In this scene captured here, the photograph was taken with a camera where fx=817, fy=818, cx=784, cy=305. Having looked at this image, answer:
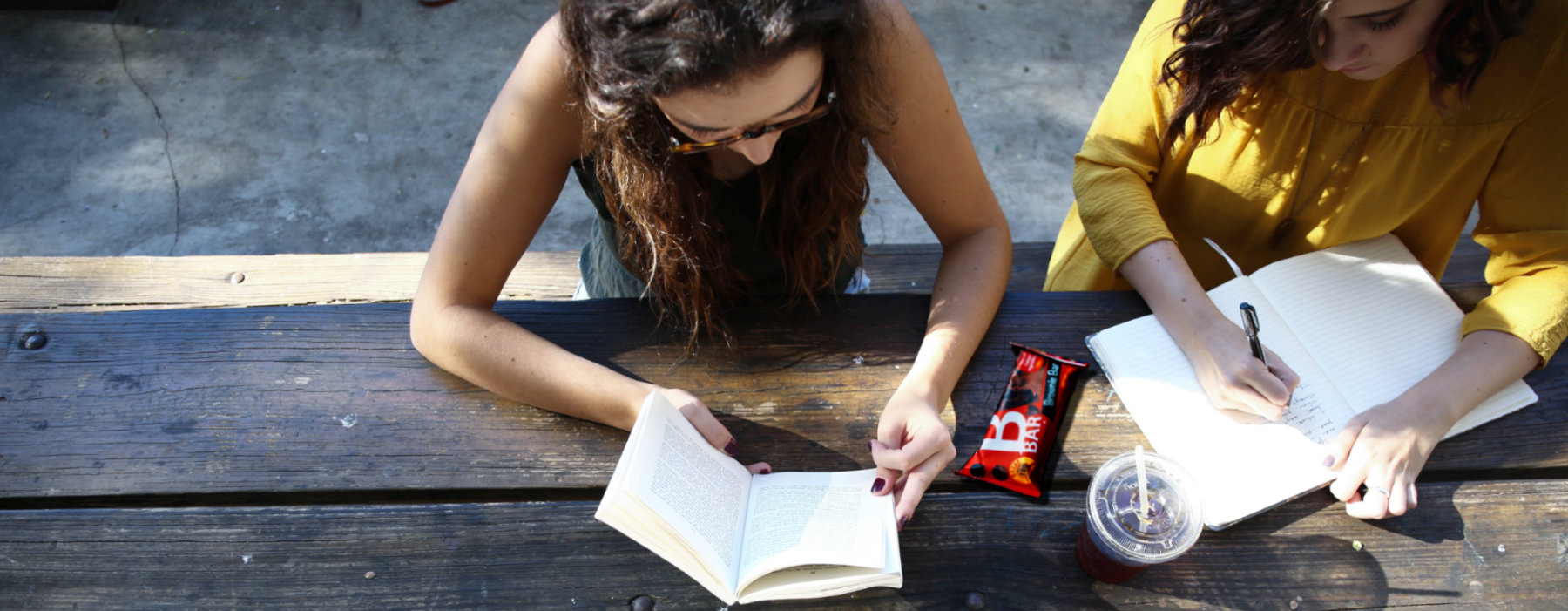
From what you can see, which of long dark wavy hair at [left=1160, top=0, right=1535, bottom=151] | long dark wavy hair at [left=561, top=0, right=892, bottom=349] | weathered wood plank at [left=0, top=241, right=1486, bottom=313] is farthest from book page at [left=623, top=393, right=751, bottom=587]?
long dark wavy hair at [left=1160, top=0, right=1535, bottom=151]

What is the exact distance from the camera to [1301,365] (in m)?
1.17

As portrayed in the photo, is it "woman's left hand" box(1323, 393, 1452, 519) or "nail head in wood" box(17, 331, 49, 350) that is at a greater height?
"woman's left hand" box(1323, 393, 1452, 519)

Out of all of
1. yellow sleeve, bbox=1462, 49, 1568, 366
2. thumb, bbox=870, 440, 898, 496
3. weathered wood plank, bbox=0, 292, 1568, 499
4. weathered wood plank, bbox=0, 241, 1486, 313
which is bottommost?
weathered wood plank, bbox=0, 241, 1486, 313

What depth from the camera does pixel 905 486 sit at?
3.38 ft

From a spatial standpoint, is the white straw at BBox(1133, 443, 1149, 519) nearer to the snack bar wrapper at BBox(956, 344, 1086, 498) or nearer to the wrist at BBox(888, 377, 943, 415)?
the snack bar wrapper at BBox(956, 344, 1086, 498)

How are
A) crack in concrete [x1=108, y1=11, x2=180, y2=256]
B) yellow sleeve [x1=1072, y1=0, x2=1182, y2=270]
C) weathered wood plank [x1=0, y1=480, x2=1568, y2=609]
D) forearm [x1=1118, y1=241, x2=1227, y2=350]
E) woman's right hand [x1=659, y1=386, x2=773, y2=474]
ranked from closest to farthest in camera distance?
weathered wood plank [x1=0, y1=480, x2=1568, y2=609], woman's right hand [x1=659, y1=386, x2=773, y2=474], forearm [x1=1118, y1=241, x2=1227, y2=350], yellow sleeve [x1=1072, y1=0, x2=1182, y2=270], crack in concrete [x1=108, y1=11, x2=180, y2=256]

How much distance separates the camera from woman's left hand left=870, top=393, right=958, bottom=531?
→ 3.38ft

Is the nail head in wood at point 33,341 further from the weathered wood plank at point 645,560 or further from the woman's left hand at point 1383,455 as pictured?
the woman's left hand at point 1383,455

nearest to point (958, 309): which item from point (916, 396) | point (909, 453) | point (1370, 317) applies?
point (916, 396)

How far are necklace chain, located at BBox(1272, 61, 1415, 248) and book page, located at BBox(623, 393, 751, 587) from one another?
1036 millimetres

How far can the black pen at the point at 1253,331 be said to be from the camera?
113cm

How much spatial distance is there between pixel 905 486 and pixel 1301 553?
19.8 inches

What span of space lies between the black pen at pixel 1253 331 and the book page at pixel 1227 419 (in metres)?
0.07

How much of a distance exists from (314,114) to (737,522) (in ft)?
9.07
